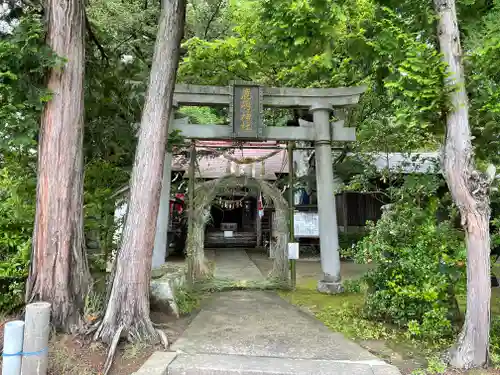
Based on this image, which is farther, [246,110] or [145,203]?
[246,110]

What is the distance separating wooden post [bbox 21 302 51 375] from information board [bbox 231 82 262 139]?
524 cm

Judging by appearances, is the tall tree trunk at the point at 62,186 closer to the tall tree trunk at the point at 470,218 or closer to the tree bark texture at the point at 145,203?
the tree bark texture at the point at 145,203

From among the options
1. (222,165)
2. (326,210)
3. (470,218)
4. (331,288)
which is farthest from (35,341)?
(222,165)

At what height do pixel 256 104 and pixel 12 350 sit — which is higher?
pixel 256 104

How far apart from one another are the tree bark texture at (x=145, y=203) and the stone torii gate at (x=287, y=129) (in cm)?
282

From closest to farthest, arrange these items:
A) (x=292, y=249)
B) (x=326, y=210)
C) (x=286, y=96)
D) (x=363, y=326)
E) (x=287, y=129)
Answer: (x=363, y=326)
(x=292, y=249)
(x=326, y=210)
(x=287, y=129)
(x=286, y=96)

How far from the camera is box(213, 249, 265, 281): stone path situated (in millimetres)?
9384

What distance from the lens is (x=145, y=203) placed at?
4.48 m

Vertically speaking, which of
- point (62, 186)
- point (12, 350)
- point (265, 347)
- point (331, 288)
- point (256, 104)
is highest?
point (256, 104)

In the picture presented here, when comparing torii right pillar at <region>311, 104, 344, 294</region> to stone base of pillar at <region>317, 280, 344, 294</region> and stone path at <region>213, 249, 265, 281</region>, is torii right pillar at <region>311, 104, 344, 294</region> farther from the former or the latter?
stone path at <region>213, 249, 265, 281</region>

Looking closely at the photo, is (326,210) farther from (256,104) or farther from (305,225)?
(256,104)

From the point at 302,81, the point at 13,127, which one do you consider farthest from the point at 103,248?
the point at 302,81

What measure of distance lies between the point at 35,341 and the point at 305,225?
7730 mm

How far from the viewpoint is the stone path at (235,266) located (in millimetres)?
9384
